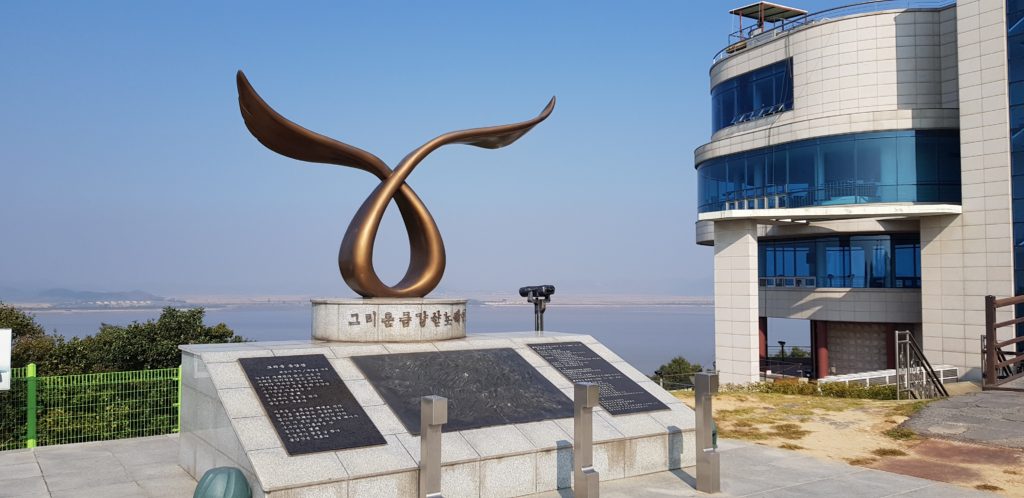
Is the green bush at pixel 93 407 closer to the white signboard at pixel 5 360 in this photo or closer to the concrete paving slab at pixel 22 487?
the white signboard at pixel 5 360

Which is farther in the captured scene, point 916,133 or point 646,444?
point 916,133

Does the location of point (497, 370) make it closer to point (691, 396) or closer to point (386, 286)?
point (386, 286)

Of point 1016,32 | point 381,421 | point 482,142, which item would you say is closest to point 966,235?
point 1016,32

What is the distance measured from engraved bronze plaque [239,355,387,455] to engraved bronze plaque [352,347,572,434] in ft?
1.74

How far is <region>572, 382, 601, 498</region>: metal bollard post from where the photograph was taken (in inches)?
347

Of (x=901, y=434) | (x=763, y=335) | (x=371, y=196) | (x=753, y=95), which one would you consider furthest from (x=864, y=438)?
(x=763, y=335)

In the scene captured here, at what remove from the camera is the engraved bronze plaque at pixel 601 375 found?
1152 centimetres

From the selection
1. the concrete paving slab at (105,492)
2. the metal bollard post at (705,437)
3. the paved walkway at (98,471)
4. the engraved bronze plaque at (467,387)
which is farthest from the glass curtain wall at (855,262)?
the concrete paving slab at (105,492)

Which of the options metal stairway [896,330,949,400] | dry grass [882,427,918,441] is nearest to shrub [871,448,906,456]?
dry grass [882,427,918,441]

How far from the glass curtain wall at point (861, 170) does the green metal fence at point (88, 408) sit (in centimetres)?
2187

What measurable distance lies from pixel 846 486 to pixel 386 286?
757 cm

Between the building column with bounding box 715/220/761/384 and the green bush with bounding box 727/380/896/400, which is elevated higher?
the building column with bounding box 715/220/761/384

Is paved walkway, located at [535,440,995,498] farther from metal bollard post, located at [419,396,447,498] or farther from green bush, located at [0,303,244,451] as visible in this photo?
green bush, located at [0,303,244,451]

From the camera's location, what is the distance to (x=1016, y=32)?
74.6ft
